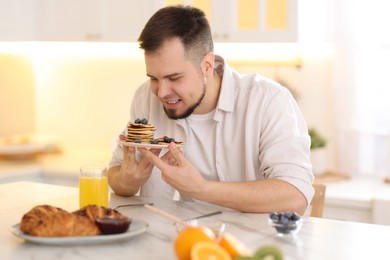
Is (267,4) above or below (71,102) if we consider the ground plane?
above

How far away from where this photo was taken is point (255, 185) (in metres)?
2.39

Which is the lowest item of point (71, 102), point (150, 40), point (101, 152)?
point (101, 152)

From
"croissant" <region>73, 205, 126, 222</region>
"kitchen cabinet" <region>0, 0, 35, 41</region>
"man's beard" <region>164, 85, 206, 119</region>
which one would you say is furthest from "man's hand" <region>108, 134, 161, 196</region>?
"kitchen cabinet" <region>0, 0, 35, 41</region>

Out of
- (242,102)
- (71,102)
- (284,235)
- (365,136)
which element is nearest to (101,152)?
(71,102)

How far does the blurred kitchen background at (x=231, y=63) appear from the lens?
3785mm

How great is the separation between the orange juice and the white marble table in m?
0.07

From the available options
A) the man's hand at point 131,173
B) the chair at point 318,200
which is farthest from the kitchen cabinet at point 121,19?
the man's hand at point 131,173

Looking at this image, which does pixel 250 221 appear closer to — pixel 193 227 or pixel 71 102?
pixel 193 227

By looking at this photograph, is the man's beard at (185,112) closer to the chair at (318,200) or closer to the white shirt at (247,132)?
the white shirt at (247,132)

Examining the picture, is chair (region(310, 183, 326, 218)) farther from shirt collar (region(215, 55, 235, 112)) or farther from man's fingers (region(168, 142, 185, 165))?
man's fingers (region(168, 142, 185, 165))

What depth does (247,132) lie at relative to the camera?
2652mm

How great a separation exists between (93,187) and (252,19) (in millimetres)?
1756

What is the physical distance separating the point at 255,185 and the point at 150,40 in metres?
0.62

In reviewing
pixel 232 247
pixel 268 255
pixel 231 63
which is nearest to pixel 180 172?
pixel 232 247
